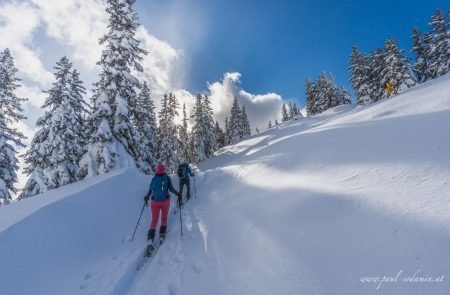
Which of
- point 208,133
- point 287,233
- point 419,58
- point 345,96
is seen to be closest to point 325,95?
point 345,96

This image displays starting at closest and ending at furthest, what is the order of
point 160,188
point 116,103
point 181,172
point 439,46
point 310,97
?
1. point 160,188
2. point 181,172
3. point 116,103
4. point 439,46
5. point 310,97

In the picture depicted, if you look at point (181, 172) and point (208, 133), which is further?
point (208, 133)

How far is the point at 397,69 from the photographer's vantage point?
35.2m

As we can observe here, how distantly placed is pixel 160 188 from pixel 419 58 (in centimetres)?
4827

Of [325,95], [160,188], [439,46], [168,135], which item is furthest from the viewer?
[325,95]

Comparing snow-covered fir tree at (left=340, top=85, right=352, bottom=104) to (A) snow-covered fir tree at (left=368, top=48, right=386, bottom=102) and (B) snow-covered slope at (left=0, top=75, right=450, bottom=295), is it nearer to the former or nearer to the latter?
(A) snow-covered fir tree at (left=368, top=48, right=386, bottom=102)

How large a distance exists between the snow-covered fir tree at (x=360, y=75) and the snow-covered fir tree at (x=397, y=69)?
7030mm

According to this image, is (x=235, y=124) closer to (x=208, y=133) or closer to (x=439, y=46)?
(x=208, y=133)

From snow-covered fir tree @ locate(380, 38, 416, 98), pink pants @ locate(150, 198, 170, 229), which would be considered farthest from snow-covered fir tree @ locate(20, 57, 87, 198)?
snow-covered fir tree @ locate(380, 38, 416, 98)

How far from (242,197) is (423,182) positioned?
537 cm

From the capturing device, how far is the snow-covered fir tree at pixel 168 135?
36031 mm

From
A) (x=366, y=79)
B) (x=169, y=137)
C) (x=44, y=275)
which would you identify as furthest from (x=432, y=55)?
(x=44, y=275)

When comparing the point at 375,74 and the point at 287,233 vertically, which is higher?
the point at 375,74

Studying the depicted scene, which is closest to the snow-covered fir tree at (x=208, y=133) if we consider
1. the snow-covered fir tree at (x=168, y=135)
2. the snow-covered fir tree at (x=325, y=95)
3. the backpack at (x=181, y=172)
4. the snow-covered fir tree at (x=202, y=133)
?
the snow-covered fir tree at (x=202, y=133)
